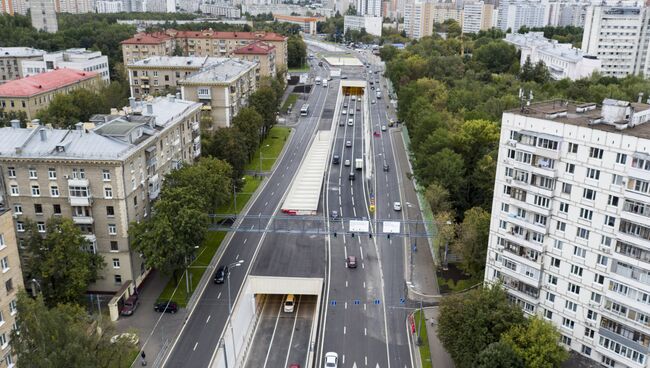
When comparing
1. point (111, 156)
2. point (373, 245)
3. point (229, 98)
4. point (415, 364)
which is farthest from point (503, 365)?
point (229, 98)

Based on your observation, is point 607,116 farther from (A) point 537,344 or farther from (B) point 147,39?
(B) point 147,39

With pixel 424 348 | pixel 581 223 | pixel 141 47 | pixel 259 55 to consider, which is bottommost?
pixel 424 348

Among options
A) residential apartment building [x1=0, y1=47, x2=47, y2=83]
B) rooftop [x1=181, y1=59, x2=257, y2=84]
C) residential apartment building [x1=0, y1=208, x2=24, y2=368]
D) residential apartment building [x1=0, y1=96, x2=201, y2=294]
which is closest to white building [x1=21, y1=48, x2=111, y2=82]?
residential apartment building [x1=0, y1=47, x2=47, y2=83]

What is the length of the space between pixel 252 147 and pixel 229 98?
34.2ft

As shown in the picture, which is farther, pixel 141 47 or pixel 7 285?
pixel 141 47

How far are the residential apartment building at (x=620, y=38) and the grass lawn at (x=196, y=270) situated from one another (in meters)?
132

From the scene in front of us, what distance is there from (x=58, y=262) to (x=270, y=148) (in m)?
67.2

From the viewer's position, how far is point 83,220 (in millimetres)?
59719

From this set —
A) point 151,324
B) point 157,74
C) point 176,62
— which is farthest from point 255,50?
point 151,324

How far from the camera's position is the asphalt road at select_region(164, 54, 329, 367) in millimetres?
53188

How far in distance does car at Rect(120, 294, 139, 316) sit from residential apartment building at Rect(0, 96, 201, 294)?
213 cm

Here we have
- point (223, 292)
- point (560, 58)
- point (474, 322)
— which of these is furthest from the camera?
point (560, 58)

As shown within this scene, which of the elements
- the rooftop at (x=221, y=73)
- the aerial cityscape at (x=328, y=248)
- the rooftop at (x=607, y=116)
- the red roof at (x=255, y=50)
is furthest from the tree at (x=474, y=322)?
the red roof at (x=255, y=50)

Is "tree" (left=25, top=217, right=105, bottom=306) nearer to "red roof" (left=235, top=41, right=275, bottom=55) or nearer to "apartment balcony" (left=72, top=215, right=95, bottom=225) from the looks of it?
"apartment balcony" (left=72, top=215, right=95, bottom=225)
